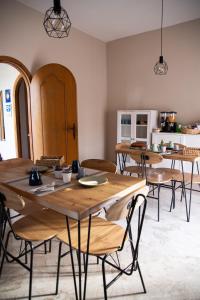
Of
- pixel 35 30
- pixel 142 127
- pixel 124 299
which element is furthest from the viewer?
pixel 142 127

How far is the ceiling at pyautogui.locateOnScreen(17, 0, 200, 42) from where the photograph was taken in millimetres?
3537

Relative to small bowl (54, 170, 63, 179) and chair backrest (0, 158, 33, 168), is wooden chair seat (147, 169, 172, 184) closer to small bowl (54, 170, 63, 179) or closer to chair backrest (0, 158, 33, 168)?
small bowl (54, 170, 63, 179)

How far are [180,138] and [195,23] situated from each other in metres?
1.93

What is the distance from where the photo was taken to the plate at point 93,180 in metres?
1.85

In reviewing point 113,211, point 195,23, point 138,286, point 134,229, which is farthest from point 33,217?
point 195,23

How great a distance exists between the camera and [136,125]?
4.58m

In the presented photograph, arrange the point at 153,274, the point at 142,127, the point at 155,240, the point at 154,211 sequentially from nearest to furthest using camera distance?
the point at 153,274
the point at 155,240
the point at 154,211
the point at 142,127

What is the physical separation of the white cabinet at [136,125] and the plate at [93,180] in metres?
2.61

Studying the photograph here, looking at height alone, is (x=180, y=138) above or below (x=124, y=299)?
above

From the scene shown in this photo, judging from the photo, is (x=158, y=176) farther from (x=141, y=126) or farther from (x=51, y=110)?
(x=51, y=110)

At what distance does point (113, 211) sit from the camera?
146 centimetres

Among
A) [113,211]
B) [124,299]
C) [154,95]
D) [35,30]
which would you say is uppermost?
[35,30]

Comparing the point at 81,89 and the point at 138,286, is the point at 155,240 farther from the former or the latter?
the point at 81,89

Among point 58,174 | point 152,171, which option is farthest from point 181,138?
point 58,174
